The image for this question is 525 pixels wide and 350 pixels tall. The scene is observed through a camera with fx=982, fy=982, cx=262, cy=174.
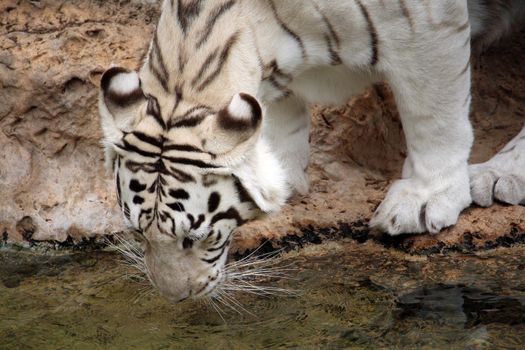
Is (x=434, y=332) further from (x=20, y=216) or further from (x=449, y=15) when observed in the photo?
(x=20, y=216)

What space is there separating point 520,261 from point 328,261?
2.59ft

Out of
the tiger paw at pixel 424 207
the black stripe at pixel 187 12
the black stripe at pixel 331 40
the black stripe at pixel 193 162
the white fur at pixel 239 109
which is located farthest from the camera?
the tiger paw at pixel 424 207

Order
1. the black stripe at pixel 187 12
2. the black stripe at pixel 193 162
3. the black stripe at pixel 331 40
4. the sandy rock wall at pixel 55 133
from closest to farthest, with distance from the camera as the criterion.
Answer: the black stripe at pixel 193 162 → the black stripe at pixel 187 12 → the black stripe at pixel 331 40 → the sandy rock wall at pixel 55 133

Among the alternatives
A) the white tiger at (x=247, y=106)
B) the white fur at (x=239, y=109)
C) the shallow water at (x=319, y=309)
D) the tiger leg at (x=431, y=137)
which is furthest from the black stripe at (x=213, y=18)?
the shallow water at (x=319, y=309)

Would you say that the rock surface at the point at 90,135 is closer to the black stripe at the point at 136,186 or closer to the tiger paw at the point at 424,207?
the tiger paw at the point at 424,207

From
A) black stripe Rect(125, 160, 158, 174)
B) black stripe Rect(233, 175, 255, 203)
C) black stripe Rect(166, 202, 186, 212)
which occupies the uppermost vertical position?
black stripe Rect(125, 160, 158, 174)

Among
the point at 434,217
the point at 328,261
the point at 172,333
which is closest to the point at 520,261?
the point at 434,217

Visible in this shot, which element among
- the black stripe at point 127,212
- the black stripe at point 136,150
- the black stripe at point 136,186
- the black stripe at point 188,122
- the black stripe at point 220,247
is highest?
the black stripe at point 188,122

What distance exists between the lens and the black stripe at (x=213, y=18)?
3.44 metres

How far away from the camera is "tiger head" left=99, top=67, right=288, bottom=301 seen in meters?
3.26

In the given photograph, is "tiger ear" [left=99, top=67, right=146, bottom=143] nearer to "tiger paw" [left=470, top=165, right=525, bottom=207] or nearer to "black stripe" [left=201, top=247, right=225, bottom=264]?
"black stripe" [left=201, top=247, right=225, bottom=264]

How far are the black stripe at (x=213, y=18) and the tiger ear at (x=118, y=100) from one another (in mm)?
267

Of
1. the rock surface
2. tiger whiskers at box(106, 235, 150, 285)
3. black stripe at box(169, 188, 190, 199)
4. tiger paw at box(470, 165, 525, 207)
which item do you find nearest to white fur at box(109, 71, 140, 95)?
black stripe at box(169, 188, 190, 199)

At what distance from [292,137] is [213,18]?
3.62ft
